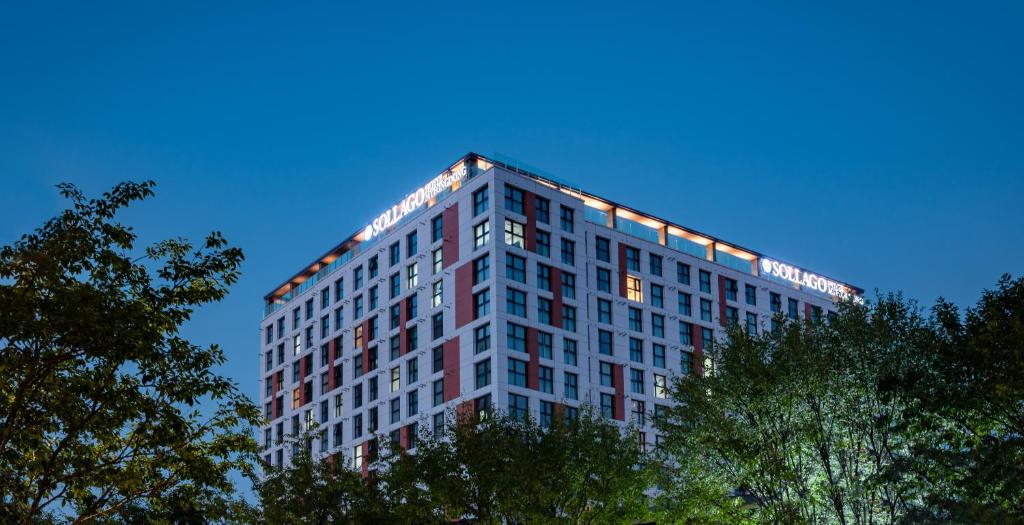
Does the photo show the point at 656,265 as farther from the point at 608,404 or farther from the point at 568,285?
the point at 608,404

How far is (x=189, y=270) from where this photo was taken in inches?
989

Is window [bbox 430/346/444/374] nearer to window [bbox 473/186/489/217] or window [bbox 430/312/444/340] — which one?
window [bbox 430/312/444/340]

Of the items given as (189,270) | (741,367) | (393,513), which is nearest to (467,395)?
(393,513)

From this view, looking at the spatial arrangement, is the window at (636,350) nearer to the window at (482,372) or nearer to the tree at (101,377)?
the window at (482,372)

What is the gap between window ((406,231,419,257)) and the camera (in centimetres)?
10865

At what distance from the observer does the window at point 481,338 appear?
316ft

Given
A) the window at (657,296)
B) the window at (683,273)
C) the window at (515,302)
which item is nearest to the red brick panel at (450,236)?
the window at (515,302)

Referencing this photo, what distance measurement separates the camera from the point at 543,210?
10444 centimetres

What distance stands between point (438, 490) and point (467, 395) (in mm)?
42880

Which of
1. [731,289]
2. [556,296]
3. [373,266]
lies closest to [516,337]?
[556,296]

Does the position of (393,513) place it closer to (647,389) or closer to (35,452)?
(35,452)

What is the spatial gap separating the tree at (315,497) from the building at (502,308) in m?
24.3

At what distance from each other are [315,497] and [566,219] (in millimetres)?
49336

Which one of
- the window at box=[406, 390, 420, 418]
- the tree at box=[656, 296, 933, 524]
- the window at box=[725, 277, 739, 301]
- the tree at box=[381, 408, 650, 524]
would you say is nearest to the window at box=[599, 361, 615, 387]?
the window at box=[406, 390, 420, 418]
